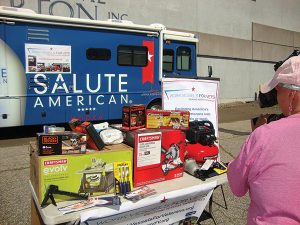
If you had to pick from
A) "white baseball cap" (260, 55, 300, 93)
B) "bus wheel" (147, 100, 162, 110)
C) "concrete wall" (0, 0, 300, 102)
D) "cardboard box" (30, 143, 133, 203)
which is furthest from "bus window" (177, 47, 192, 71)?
"white baseball cap" (260, 55, 300, 93)

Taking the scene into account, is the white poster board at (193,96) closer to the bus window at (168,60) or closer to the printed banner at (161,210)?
the printed banner at (161,210)

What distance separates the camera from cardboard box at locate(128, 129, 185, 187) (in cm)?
259

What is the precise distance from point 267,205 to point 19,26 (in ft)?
24.8

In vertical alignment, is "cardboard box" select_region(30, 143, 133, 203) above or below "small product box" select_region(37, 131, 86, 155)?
below

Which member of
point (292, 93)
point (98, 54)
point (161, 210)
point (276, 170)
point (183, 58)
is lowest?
point (161, 210)

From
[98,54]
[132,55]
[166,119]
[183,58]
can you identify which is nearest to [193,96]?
[166,119]

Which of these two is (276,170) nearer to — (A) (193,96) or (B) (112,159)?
(B) (112,159)

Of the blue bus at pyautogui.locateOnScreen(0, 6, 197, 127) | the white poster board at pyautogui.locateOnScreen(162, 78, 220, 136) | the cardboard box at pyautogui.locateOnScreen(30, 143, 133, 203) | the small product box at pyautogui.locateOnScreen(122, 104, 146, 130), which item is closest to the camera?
the cardboard box at pyautogui.locateOnScreen(30, 143, 133, 203)

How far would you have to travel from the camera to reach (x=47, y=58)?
8172 mm

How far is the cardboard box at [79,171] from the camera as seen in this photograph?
2.24 metres

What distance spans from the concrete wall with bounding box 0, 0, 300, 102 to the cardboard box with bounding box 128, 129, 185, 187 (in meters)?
10.8

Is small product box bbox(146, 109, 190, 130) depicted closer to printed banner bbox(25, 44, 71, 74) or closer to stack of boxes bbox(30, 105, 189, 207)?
stack of boxes bbox(30, 105, 189, 207)

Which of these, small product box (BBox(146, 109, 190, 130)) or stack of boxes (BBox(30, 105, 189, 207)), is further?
small product box (BBox(146, 109, 190, 130))

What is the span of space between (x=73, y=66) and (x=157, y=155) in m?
6.43
